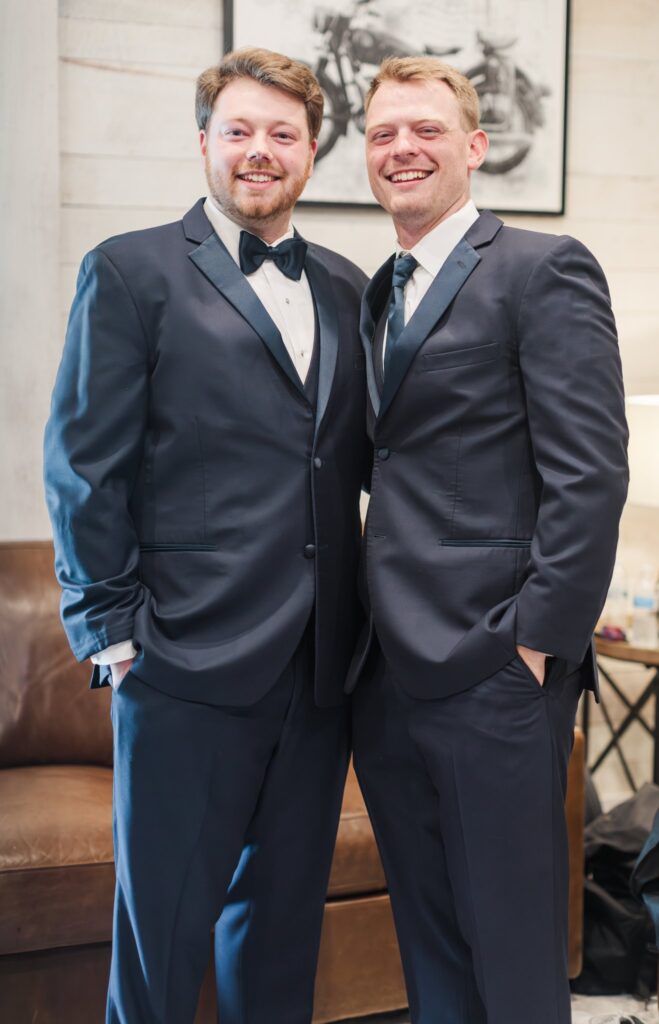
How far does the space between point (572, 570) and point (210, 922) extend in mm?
803

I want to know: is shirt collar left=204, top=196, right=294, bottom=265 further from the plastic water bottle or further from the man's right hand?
the plastic water bottle

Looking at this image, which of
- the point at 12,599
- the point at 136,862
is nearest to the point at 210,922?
the point at 136,862

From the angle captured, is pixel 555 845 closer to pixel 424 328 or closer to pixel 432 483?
pixel 432 483

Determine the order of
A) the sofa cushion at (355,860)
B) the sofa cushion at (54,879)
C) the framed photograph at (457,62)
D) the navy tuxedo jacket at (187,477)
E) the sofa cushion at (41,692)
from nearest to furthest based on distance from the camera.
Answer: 1. the navy tuxedo jacket at (187,477)
2. the sofa cushion at (54,879)
3. the sofa cushion at (355,860)
4. the sofa cushion at (41,692)
5. the framed photograph at (457,62)

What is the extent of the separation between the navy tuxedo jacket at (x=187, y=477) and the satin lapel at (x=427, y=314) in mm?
125

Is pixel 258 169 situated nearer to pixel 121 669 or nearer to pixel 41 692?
pixel 121 669

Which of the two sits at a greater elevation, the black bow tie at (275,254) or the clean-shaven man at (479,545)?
the black bow tie at (275,254)

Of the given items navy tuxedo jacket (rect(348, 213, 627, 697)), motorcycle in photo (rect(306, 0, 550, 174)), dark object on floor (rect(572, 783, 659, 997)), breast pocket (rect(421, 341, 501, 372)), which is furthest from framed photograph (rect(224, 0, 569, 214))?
dark object on floor (rect(572, 783, 659, 997))

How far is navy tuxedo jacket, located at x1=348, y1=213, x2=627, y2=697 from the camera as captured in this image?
1.51 metres

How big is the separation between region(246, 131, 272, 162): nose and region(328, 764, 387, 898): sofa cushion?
1.30 metres

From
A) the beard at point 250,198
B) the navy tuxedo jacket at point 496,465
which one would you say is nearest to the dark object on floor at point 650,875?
the navy tuxedo jacket at point 496,465

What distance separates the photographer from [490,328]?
158cm

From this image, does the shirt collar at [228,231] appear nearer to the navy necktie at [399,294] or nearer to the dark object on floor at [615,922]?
the navy necktie at [399,294]

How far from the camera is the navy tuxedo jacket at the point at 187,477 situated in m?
1.61
